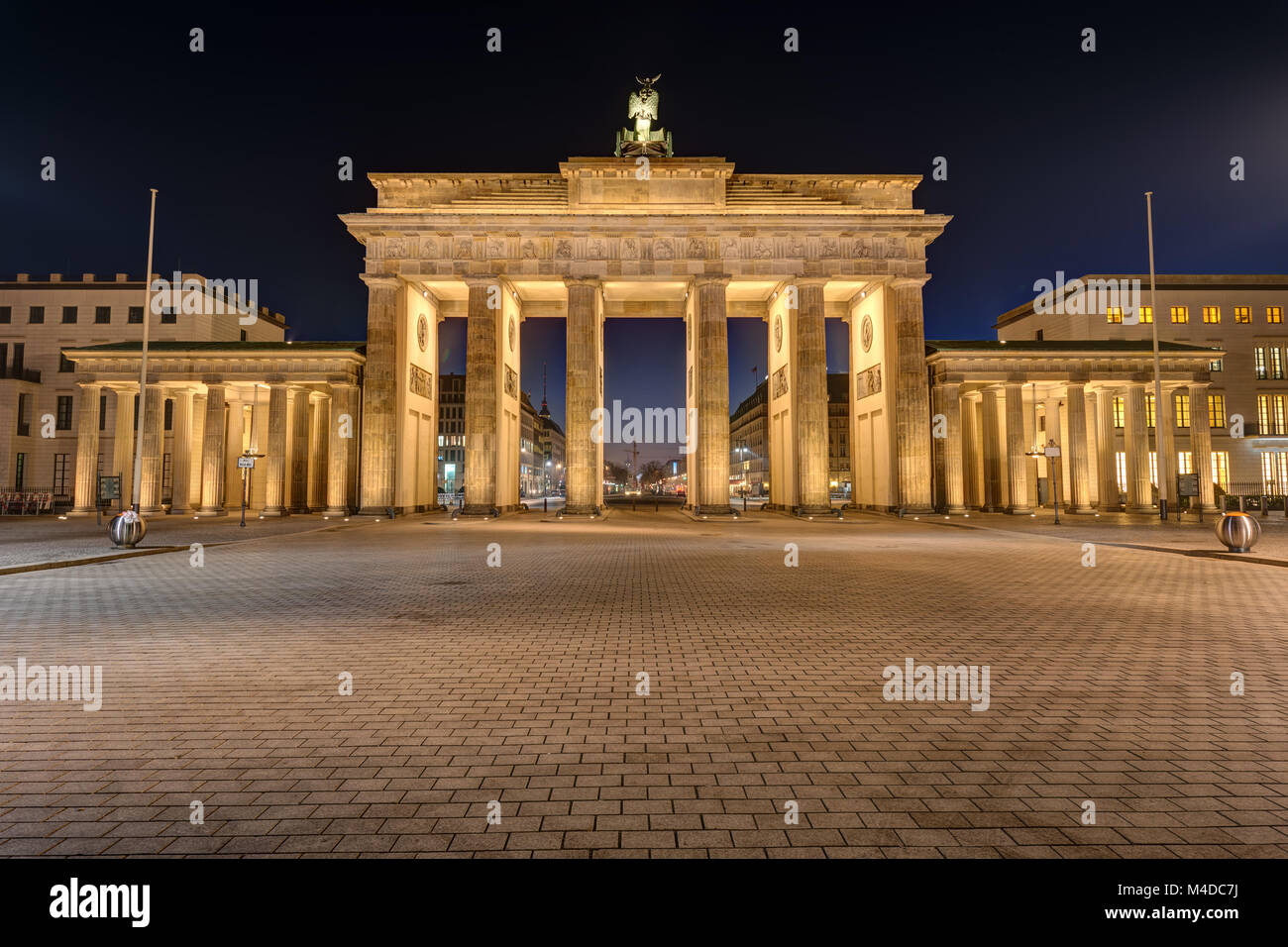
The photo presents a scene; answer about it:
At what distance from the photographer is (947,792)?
3.88m

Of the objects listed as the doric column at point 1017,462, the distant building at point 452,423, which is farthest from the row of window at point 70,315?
the doric column at point 1017,462

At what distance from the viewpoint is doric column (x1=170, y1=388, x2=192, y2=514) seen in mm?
40156

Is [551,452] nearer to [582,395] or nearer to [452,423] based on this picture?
[452,423]

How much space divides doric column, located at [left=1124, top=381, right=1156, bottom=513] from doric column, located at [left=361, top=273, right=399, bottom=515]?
45.7 m

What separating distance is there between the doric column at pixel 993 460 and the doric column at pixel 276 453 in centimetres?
4590

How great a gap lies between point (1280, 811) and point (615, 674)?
16.2 feet

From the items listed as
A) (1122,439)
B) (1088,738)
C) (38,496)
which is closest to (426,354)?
(38,496)

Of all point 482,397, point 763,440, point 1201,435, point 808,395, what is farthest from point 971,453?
point 763,440

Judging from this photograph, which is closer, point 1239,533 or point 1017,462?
point 1239,533

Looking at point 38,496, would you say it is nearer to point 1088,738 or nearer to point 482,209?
point 482,209

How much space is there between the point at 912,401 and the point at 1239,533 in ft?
65.2

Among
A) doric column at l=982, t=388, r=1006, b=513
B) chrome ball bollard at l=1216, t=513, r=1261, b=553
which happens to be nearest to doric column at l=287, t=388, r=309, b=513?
doric column at l=982, t=388, r=1006, b=513

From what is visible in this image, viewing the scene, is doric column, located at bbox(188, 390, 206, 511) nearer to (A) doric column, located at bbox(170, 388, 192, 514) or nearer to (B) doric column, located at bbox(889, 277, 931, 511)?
(A) doric column, located at bbox(170, 388, 192, 514)

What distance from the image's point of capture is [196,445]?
44.4m
